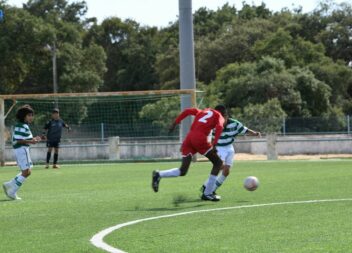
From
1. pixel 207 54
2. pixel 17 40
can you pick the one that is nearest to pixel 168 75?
pixel 207 54

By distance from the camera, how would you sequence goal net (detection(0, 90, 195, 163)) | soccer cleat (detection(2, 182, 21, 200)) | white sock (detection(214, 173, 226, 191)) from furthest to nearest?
goal net (detection(0, 90, 195, 163)) < soccer cleat (detection(2, 182, 21, 200)) < white sock (detection(214, 173, 226, 191))

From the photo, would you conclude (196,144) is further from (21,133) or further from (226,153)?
(21,133)

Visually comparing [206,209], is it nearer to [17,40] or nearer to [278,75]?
[278,75]

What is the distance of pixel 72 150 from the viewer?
1426 inches

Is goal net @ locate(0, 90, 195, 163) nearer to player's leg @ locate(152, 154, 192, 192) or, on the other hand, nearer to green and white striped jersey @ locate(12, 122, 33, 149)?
green and white striped jersey @ locate(12, 122, 33, 149)

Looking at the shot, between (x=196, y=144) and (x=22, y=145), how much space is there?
3679 millimetres

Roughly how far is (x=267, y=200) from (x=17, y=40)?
174 feet

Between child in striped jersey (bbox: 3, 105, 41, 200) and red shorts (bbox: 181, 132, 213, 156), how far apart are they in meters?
2.95

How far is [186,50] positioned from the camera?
3419 centimetres

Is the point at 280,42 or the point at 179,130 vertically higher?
the point at 280,42

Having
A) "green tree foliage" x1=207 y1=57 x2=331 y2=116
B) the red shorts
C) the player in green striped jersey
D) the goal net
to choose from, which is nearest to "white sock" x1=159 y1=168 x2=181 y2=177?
the red shorts

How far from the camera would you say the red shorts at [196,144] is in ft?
47.8

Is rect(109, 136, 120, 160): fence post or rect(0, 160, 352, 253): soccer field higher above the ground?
rect(0, 160, 352, 253): soccer field

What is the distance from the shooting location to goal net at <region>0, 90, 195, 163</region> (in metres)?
36.0
